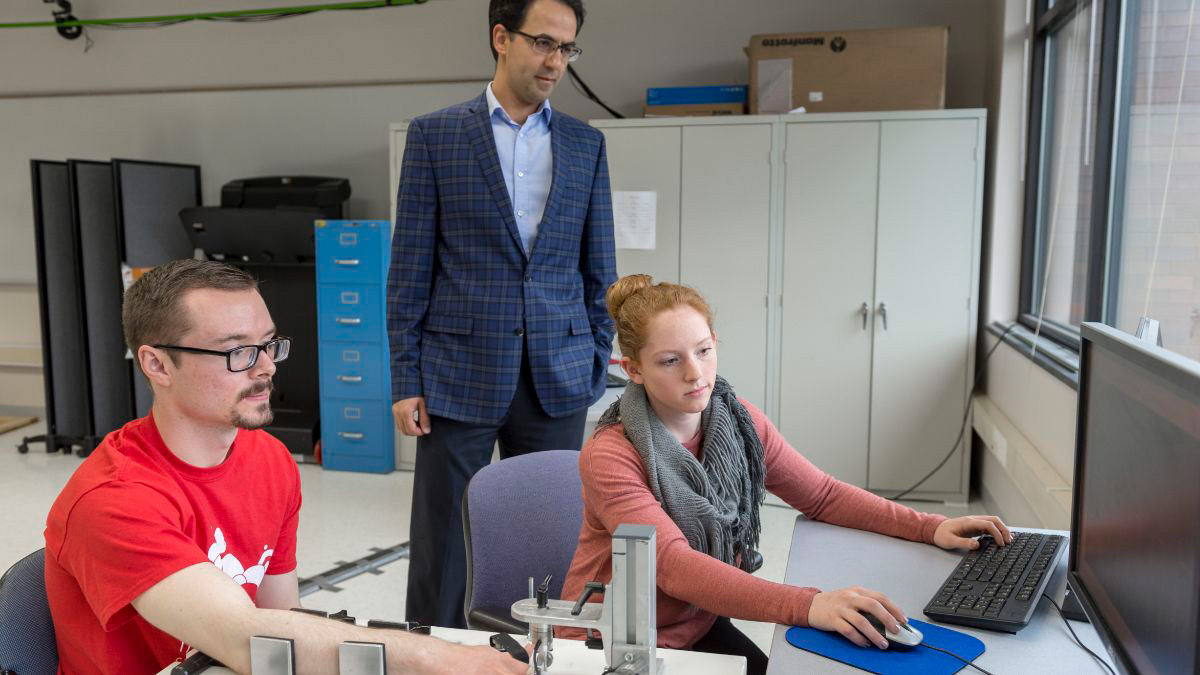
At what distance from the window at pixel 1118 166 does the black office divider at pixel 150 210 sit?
164 inches

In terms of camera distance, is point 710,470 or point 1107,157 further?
point 1107,157

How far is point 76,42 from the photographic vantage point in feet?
17.8

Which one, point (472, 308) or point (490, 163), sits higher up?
point (490, 163)

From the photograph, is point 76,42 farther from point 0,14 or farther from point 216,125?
point 216,125

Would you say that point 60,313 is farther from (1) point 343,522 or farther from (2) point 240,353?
(2) point 240,353

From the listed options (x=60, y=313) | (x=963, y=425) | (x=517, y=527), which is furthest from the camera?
(x=60, y=313)

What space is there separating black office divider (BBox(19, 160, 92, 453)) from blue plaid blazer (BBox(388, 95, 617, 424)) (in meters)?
3.42

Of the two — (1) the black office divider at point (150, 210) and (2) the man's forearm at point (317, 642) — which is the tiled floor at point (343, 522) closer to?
(1) the black office divider at point (150, 210)

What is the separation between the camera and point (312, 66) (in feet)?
16.7

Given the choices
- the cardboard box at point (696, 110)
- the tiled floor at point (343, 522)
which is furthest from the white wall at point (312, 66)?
the tiled floor at point (343, 522)

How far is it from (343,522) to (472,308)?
2.04m

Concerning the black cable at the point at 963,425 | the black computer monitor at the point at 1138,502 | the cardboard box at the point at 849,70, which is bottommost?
the black cable at the point at 963,425

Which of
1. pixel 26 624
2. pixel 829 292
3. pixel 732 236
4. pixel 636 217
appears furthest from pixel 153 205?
pixel 26 624

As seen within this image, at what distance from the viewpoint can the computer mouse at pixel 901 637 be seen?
1158 millimetres
